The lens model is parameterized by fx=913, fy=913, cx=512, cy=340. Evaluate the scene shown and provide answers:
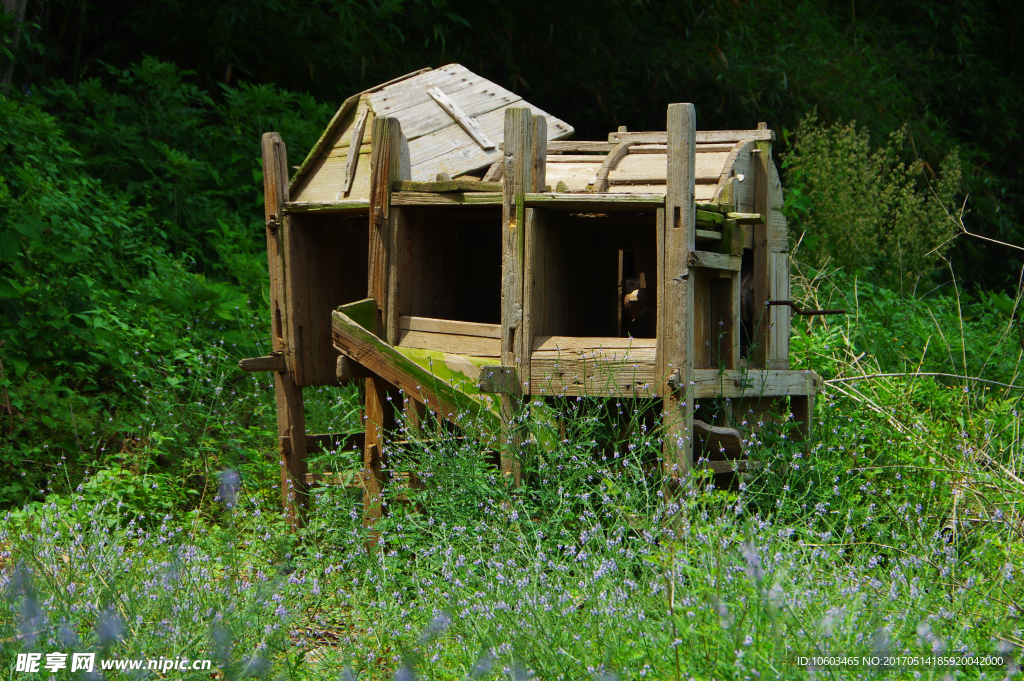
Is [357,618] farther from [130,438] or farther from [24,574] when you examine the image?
[130,438]

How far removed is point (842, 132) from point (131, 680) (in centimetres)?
892

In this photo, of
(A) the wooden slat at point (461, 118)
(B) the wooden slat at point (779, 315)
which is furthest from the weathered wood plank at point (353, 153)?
(B) the wooden slat at point (779, 315)

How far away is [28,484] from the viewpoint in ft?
18.0

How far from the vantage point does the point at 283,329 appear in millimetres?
5184

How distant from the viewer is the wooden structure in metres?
4.10

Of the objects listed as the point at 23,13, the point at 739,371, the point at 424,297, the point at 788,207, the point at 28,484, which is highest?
the point at 23,13

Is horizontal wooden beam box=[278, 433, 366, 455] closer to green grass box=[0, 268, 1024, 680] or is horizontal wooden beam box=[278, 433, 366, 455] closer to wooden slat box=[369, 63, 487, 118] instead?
green grass box=[0, 268, 1024, 680]

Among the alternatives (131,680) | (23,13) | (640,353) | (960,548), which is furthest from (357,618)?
(23,13)

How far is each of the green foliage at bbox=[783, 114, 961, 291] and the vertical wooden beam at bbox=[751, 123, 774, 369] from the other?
4.12 metres

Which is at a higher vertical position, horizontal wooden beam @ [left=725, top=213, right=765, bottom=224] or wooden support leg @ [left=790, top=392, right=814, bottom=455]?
horizontal wooden beam @ [left=725, top=213, right=765, bottom=224]

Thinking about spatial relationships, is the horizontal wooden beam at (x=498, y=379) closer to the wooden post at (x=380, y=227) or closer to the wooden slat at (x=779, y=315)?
the wooden post at (x=380, y=227)

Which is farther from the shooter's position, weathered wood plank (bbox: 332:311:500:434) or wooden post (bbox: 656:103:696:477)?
weathered wood plank (bbox: 332:311:500:434)

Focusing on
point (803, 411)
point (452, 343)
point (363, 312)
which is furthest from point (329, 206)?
point (803, 411)

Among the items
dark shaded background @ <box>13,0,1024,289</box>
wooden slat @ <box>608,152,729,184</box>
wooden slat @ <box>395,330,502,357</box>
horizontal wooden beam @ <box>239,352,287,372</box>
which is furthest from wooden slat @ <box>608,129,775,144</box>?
dark shaded background @ <box>13,0,1024,289</box>
